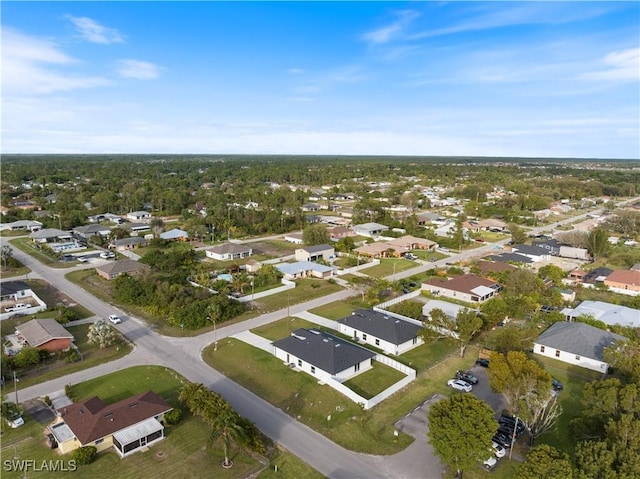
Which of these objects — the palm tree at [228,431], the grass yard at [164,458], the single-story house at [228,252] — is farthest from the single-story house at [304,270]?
the palm tree at [228,431]

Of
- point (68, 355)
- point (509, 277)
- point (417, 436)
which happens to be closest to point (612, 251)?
point (509, 277)

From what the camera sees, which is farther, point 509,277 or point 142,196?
point 142,196

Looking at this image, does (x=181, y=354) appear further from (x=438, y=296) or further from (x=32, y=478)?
(x=438, y=296)

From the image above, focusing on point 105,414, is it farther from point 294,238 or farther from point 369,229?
point 369,229

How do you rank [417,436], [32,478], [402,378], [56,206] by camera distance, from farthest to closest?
[56,206]
[402,378]
[417,436]
[32,478]

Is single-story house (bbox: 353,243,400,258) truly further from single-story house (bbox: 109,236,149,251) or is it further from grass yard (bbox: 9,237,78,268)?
grass yard (bbox: 9,237,78,268)

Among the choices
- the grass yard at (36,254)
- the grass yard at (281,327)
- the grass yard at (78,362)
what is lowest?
the grass yard at (78,362)

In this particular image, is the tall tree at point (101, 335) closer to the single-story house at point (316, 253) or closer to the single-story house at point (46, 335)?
the single-story house at point (46, 335)
